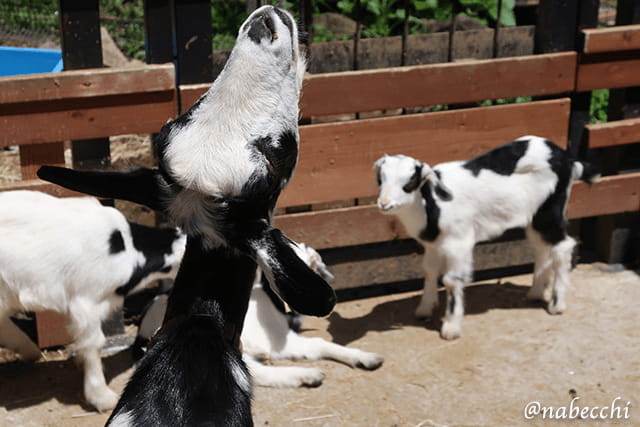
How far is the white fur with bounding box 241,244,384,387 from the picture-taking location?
5.05 meters

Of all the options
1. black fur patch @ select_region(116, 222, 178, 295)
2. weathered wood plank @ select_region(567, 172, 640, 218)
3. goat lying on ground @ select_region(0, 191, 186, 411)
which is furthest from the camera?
weathered wood plank @ select_region(567, 172, 640, 218)

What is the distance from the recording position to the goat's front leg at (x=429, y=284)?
18.2 ft

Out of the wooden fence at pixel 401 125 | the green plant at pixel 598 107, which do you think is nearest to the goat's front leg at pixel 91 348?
the wooden fence at pixel 401 125

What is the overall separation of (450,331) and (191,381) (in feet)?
11.4

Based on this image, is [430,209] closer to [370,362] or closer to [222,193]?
[370,362]

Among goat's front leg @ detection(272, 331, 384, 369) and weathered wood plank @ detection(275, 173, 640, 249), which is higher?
weathered wood plank @ detection(275, 173, 640, 249)

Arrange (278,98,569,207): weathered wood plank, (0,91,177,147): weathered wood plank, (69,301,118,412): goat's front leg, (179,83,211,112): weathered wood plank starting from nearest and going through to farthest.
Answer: (69,301,118,412): goat's front leg, (0,91,177,147): weathered wood plank, (179,83,211,112): weathered wood plank, (278,98,569,207): weathered wood plank

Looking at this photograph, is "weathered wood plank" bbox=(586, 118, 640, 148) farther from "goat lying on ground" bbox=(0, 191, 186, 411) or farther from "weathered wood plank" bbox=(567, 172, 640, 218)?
"goat lying on ground" bbox=(0, 191, 186, 411)

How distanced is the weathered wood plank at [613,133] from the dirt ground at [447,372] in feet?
3.52

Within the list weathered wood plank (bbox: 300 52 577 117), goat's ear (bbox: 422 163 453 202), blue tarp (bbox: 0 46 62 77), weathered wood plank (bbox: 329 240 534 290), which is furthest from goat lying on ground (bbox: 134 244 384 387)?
blue tarp (bbox: 0 46 62 77)

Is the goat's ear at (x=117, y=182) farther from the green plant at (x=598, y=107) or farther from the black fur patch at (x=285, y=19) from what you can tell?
the green plant at (x=598, y=107)

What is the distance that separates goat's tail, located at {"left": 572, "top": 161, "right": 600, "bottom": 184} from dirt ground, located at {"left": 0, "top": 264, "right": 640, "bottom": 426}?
2.81 ft

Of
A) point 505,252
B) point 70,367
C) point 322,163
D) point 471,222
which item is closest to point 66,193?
point 70,367

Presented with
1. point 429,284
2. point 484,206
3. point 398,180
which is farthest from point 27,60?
point 484,206
